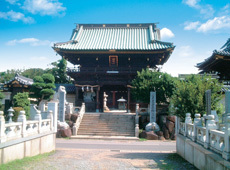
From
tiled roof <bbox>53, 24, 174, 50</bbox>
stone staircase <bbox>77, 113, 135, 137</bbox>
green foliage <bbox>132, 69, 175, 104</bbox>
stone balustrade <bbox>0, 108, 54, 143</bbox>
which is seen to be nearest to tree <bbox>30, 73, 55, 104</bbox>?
tiled roof <bbox>53, 24, 174, 50</bbox>

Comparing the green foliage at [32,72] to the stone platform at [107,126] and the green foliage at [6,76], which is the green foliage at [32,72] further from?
the stone platform at [107,126]

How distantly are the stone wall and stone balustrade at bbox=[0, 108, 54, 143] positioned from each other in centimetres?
20

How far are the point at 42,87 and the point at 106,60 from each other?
789cm

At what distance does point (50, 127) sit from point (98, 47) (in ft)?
53.4

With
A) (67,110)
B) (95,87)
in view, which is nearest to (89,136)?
(67,110)

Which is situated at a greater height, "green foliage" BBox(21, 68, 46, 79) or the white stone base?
"green foliage" BBox(21, 68, 46, 79)

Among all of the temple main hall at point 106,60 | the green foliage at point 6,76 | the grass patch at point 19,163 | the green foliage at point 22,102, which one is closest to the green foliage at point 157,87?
the temple main hall at point 106,60

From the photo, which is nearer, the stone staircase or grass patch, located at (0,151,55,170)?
grass patch, located at (0,151,55,170)

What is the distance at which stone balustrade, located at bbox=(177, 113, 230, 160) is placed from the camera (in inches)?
264

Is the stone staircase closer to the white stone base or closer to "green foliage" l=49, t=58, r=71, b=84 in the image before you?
the white stone base

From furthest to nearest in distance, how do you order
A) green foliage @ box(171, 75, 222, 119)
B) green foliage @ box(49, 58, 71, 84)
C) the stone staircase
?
green foliage @ box(49, 58, 71, 84) → the stone staircase → green foliage @ box(171, 75, 222, 119)

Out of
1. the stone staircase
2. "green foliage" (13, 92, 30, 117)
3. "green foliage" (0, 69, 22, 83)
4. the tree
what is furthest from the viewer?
"green foliage" (0, 69, 22, 83)

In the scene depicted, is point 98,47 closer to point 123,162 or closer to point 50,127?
point 50,127

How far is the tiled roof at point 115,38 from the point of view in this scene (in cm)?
2808
